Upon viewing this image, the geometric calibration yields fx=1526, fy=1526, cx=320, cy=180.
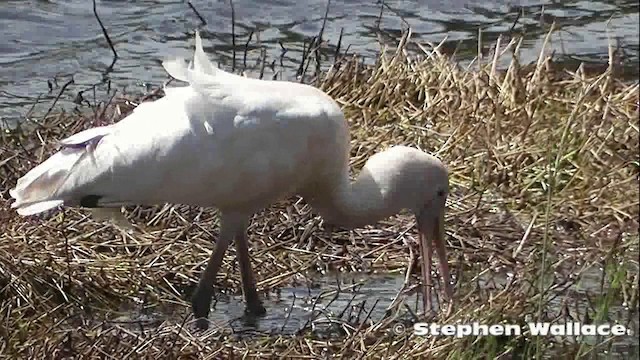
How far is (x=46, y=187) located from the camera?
5977mm

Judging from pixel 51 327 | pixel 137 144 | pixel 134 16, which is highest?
pixel 137 144

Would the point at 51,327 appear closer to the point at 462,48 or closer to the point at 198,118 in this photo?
the point at 198,118

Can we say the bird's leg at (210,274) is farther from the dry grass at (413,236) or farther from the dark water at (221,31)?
the dark water at (221,31)

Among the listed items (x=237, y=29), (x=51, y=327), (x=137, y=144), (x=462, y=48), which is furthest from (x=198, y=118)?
(x=237, y=29)

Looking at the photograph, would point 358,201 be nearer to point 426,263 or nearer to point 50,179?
point 426,263

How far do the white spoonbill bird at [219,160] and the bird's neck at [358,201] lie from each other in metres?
0.02

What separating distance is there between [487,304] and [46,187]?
2308 millimetres

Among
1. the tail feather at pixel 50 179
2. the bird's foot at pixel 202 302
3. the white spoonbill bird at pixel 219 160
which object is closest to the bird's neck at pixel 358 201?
the white spoonbill bird at pixel 219 160

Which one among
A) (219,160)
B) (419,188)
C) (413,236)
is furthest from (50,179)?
(413,236)

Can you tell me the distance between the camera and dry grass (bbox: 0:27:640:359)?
13.5ft

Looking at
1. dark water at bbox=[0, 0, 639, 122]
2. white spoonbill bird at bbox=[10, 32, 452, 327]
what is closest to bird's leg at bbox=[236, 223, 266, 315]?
white spoonbill bird at bbox=[10, 32, 452, 327]

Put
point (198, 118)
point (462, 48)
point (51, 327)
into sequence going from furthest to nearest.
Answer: point (462, 48) → point (198, 118) → point (51, 327)

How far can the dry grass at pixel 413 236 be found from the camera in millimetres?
4102

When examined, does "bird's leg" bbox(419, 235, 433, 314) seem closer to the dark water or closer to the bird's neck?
the bird's neck
